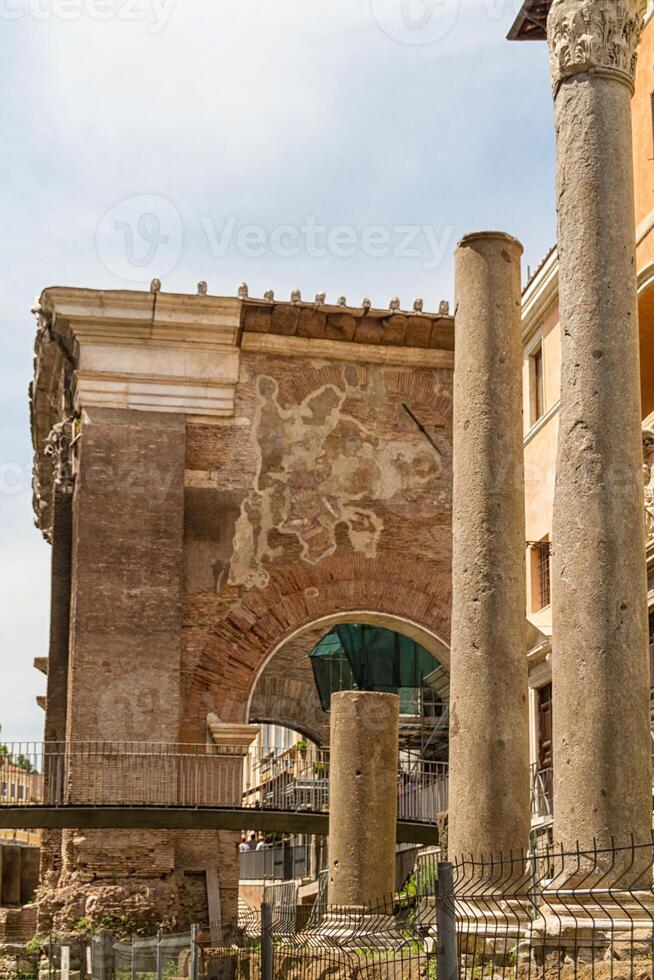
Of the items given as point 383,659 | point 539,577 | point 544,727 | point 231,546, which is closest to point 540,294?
point 539,577

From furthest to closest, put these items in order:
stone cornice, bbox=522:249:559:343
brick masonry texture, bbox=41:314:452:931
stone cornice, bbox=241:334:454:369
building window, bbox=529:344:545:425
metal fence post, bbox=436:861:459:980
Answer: stone cornice, bbox=241:334:454:369 < building window, bbox=529:344:545:425 < brick masonry texture, bbox=41:314:452:931 < stone cornice, bbox=522:249:559:343 < metal fence post, bbox=436:861:459:980

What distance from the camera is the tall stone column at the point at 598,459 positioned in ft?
30.0

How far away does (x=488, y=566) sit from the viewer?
11.4 m

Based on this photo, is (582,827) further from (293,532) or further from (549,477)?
(293,532)

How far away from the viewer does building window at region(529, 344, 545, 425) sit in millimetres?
21891

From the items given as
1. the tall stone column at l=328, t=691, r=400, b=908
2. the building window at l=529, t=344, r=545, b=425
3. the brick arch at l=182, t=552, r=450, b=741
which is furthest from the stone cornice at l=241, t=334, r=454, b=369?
the tall stone column at l=328, t=691, r=400, b=908

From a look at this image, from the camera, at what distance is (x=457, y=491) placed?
11.7m

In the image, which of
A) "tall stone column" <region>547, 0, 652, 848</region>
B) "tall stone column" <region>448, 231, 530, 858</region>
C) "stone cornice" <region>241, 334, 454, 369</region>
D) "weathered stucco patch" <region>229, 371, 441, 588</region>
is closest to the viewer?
"tall stone column" <region>547, 0, 652, 848</region>

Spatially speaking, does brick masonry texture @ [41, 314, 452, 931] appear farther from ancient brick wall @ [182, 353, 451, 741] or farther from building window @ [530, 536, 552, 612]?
building window @ [530, 536, 552, 612]

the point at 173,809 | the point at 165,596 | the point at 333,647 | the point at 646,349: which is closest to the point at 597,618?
the point at 646,349

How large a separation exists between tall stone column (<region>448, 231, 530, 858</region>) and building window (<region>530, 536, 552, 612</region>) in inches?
361

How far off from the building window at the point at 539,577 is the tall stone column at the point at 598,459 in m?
10.9

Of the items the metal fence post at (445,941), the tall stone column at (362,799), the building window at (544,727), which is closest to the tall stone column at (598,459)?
the metal fence post at (445,941)

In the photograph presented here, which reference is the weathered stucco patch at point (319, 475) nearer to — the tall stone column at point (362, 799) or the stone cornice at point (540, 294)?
the stone cornice at point (540, 294)
